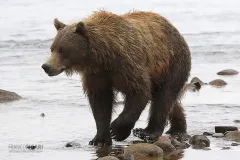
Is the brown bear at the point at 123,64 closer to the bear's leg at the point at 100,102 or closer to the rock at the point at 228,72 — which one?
the bear's leg at the point at 100,102

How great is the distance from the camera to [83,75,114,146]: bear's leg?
10039 mm

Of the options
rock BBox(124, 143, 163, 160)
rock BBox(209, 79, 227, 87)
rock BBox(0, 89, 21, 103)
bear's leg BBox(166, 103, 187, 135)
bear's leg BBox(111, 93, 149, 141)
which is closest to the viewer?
rock BBox(124, 143, 163, 160)

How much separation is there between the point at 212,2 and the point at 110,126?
28.5 m

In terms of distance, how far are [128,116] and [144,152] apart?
0.80 m

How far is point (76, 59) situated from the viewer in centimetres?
969

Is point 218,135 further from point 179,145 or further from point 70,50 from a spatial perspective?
point 70,50

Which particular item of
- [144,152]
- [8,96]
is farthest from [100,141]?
[8,96]

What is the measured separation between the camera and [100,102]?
33.7 feet

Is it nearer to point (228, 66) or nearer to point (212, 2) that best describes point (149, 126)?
point (228, 66)

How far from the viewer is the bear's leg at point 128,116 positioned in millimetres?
10016

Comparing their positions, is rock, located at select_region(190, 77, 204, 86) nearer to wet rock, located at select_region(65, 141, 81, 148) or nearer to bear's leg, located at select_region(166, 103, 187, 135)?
bear's leg, located at select_region(166, 103, 187, 135)

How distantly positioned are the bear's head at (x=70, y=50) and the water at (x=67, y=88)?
106 centimetres

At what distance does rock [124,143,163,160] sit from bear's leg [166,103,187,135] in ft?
6.11

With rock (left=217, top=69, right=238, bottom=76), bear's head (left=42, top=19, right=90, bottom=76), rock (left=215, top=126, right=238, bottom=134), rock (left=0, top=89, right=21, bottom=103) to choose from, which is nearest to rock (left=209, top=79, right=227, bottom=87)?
rock (left=217, top=69, right=238, bottom=76)
